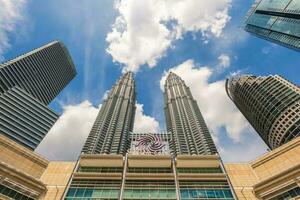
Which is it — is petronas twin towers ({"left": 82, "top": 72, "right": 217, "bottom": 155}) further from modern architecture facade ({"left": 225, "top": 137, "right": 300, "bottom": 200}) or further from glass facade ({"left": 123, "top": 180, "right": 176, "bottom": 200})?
glass facade ({"left": 123, "top": 180, "right": 176, "bottom": 200})

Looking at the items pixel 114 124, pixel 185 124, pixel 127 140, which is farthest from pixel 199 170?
pixel 185 124

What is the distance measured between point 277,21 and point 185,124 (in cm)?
7687

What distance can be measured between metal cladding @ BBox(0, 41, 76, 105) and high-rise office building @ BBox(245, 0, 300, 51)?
13917 centimetres

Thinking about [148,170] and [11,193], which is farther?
[148,170]

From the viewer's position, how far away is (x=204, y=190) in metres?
31.9

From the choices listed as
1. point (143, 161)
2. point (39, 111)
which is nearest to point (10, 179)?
point (143, 161)

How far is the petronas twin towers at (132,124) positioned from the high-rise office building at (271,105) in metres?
31.7

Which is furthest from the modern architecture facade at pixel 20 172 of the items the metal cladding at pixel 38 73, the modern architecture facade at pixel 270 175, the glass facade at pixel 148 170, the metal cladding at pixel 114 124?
the metal cladding at pixel 38 73

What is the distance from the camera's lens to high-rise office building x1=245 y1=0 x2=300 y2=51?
12925cm

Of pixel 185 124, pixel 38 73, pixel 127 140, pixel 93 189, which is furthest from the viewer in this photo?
pixel 38 73

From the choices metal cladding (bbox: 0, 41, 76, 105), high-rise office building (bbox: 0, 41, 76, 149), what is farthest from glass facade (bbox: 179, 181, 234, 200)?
metal cladding (bbox: 0, 41, 76, 105)

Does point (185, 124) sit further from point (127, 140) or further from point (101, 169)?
point (101, 169)

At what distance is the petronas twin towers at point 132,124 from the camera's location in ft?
407

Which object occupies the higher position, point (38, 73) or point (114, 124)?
point (38, 73)
